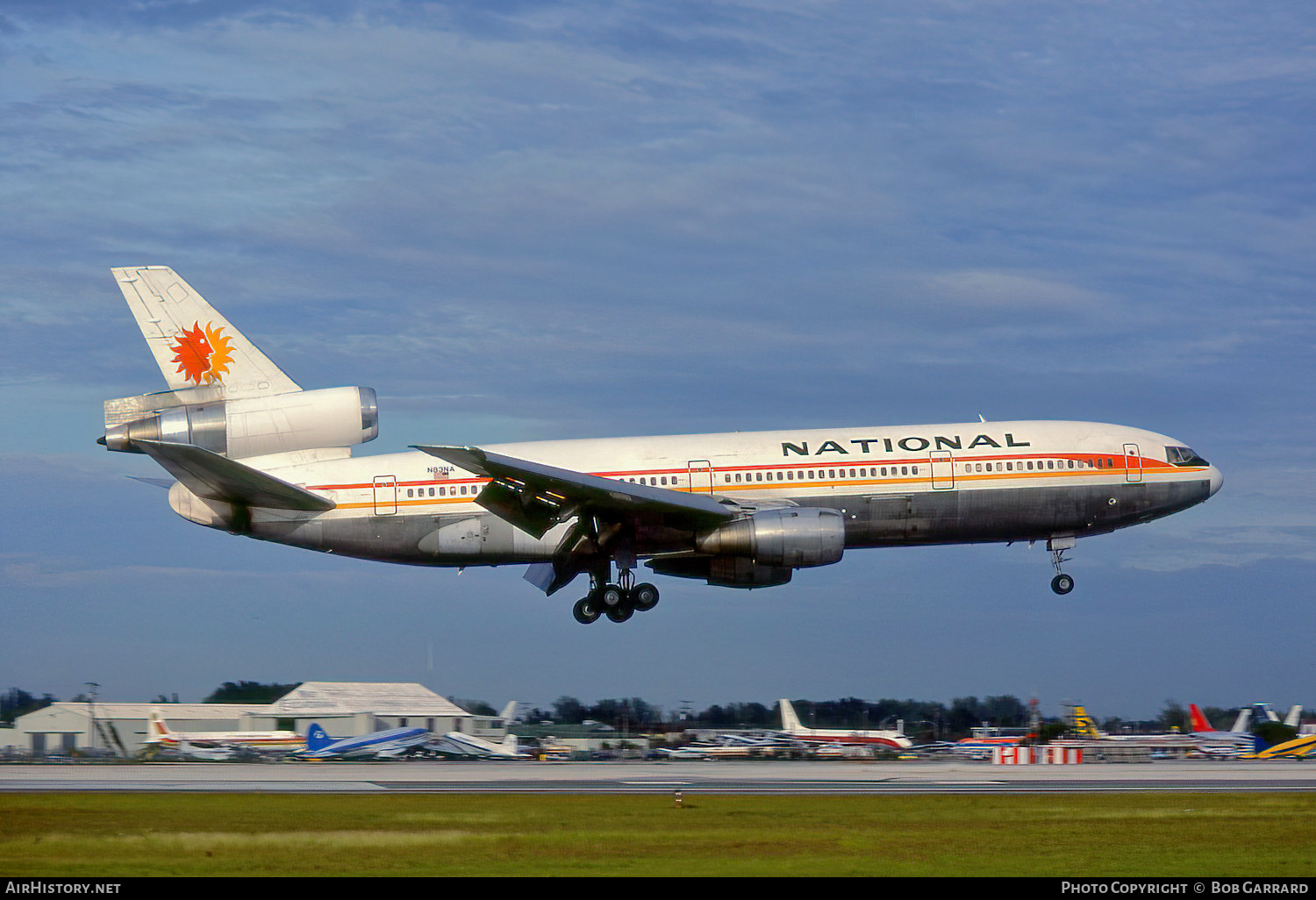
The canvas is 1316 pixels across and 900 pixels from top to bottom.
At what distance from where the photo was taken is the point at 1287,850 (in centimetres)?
2277

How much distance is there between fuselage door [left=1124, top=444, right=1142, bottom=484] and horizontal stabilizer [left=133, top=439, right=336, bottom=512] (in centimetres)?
2340

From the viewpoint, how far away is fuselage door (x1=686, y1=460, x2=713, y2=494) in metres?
37.6

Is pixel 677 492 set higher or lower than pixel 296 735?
higher

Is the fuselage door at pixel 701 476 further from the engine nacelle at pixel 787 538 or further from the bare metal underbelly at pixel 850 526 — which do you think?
the engine nacelle at pixel 787 538

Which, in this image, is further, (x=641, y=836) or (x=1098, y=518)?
(x=1098, y=518)

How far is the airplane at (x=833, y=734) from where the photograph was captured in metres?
62.1

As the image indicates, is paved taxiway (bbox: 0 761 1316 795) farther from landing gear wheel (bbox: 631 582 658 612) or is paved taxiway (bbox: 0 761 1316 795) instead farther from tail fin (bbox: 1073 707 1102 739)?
tail fin (bbox: 1073 707 1102 739)

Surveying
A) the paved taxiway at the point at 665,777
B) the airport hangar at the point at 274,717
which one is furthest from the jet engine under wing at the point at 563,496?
the airport hangar at the point at 274,717

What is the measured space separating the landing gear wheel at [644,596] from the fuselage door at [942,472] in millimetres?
8682

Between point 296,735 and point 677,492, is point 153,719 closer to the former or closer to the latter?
point 296,735

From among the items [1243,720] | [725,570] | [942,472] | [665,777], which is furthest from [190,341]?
[1243,720]
